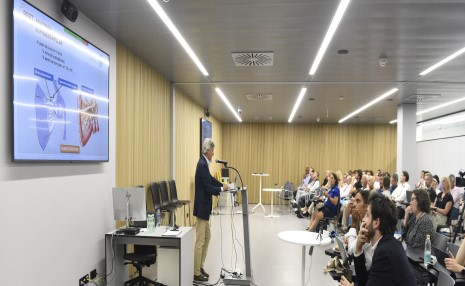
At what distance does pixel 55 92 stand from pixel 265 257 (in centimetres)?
405

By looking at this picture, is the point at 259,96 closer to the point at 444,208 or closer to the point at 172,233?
the point at 444,208

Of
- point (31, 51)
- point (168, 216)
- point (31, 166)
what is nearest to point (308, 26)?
point (31, 51)

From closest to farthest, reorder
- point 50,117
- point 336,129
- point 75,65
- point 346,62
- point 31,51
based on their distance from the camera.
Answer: point 31,51 < point 50,117 < point 75,65 < point 346,62 < point 336,129

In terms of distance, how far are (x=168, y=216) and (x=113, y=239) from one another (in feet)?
6.90

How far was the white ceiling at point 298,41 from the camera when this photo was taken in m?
3.12

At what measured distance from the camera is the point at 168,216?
18.8ft

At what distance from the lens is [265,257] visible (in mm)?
5539

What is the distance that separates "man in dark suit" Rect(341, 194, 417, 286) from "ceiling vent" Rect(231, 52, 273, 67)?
9.01 ft

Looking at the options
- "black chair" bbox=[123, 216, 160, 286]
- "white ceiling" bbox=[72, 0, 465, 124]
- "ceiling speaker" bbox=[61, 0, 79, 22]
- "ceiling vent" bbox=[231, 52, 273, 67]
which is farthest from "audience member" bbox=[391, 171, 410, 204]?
"ceiling speaker" bbox=[61, 0, 79, 22]

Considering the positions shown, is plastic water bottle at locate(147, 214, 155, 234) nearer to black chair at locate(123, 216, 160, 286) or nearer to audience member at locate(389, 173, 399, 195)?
black chair at locate(123, 216, 160, 286)

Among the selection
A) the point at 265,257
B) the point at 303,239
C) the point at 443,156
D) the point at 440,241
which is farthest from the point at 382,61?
the point at 443,156

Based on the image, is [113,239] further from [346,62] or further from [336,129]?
[336,129]

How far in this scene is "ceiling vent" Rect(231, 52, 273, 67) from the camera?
14.8 feet

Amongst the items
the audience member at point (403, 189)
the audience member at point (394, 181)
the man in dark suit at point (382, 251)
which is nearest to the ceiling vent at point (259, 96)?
the audience member at point (403, 189)
